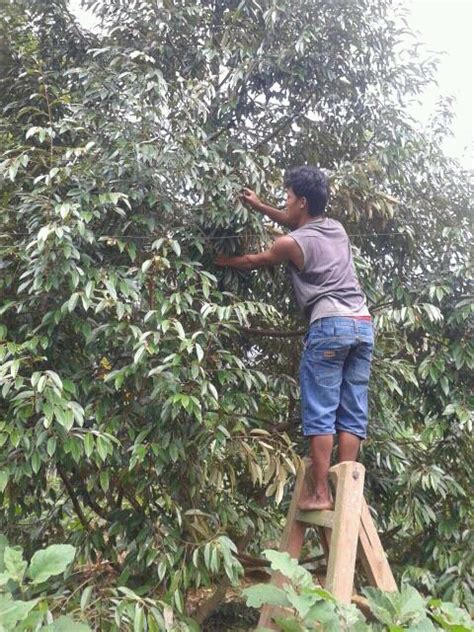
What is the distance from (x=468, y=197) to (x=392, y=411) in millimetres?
1112

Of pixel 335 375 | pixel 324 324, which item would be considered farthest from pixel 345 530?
pixel 324 324

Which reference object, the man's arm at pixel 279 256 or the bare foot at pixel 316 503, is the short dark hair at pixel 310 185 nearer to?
the man's arm at pixel 279 256

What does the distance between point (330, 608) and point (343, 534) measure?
33cm

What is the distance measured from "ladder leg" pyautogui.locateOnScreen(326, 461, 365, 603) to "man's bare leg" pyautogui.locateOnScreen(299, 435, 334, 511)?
0.19 feet

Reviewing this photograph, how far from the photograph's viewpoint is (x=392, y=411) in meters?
2.82

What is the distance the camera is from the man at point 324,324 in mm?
2125

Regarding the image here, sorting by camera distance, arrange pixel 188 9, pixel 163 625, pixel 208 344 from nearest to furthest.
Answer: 1. pixel 163 625
2. pixel 208 344
3. pixel 188 9

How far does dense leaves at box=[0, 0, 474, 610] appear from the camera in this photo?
2.03 meters

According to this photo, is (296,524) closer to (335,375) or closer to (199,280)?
(335,375)

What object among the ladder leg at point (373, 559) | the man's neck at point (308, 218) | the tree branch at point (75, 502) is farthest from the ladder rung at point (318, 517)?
the man's neck at point (308, 218)

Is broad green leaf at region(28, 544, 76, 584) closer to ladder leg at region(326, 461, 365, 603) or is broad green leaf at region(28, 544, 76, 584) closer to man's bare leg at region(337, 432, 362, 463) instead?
ladder leg at region(326, 461, 365, 603)

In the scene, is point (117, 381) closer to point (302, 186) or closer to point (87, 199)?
point (87, 199)

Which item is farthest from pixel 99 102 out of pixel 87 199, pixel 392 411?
pixel 392 411

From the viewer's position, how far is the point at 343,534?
1940 mm
